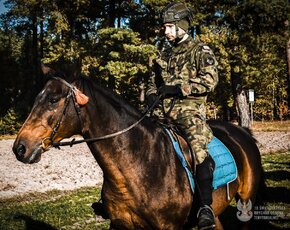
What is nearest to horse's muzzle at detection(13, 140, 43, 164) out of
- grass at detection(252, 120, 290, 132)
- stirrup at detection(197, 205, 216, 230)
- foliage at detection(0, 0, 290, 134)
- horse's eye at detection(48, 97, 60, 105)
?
horse's eye at detection(48, 97, 60, 105)

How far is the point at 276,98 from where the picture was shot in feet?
160

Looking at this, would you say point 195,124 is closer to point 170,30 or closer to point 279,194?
point 170,30

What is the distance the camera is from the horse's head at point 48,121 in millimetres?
3175

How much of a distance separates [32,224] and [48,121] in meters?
4.36

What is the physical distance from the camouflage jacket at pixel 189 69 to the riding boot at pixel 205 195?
0.89 metres

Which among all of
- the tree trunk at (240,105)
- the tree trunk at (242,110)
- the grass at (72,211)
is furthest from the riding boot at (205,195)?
the tree trunk at (240,105)

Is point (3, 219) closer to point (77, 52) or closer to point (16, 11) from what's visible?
point (77, 52)

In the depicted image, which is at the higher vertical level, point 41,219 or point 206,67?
point 206,67

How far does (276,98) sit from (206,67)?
48416 millimetres

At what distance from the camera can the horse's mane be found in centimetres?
348

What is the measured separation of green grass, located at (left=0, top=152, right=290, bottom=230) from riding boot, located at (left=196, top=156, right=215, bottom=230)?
2620 millimetres

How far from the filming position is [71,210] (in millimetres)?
7652

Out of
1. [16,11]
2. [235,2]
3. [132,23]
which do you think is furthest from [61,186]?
[16,11]

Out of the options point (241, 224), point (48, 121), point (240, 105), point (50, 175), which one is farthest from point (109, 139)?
point (240, 105)
